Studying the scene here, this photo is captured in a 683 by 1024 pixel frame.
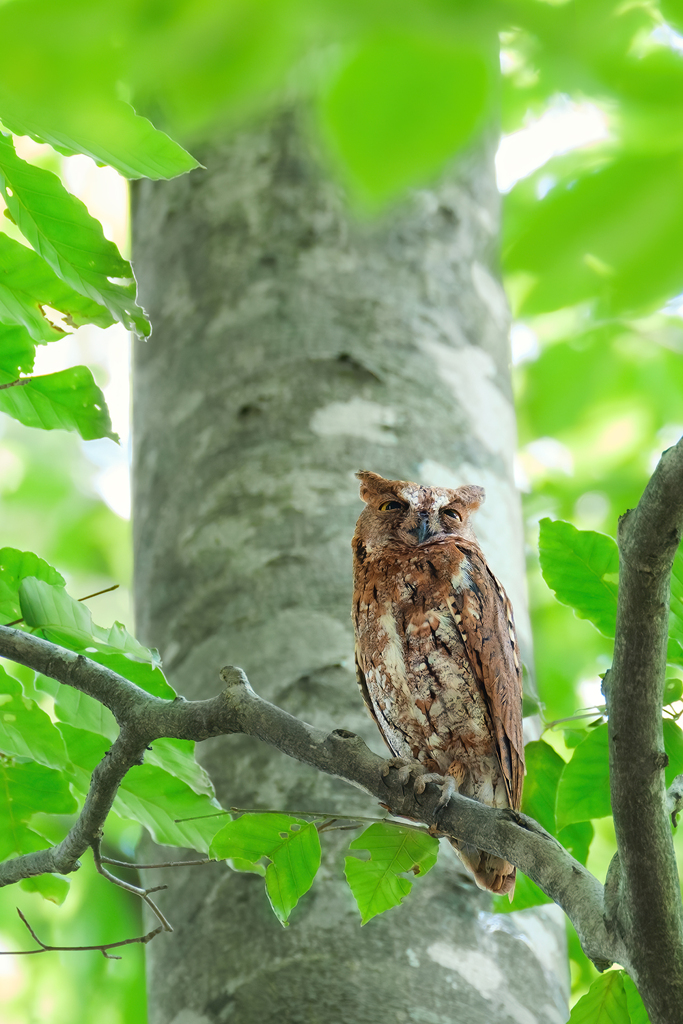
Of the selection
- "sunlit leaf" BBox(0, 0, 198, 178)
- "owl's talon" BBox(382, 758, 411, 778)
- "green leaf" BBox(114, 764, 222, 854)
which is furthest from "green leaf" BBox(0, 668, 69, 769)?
"sunlit leaf" BBox(0, 0, 198, 178)

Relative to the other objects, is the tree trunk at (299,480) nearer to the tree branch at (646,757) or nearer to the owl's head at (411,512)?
the owl's head at (411,512)

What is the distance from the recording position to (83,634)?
4.83 feet

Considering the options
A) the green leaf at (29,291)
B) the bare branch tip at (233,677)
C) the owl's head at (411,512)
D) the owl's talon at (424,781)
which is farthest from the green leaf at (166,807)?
the owl's head at (411,512)

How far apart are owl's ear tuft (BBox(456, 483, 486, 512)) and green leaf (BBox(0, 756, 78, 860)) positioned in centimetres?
114

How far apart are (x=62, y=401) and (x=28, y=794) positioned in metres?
0.69

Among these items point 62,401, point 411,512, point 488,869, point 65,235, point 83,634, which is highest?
point 411,512

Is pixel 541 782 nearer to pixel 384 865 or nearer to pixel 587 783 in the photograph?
pixel 587 783

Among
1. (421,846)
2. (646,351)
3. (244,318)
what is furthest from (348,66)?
(646,351)

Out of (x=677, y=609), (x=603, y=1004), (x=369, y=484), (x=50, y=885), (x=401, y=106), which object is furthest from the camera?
(x=369, y=484)

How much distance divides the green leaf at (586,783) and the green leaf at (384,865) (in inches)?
9.3

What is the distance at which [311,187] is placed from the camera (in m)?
2.79

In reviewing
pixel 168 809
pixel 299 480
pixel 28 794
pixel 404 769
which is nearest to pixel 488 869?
pixel 404 769

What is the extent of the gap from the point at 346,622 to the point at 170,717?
2.69 ft

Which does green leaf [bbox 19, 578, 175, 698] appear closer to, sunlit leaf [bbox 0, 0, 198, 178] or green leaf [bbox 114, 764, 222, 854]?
green leaf [bbox 114, 764, 222, 854]
